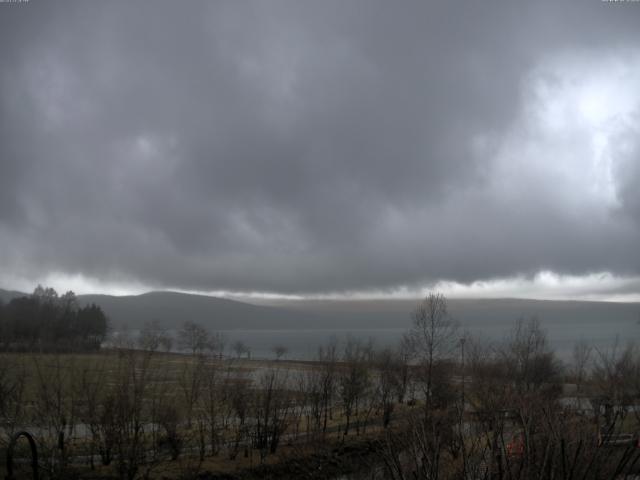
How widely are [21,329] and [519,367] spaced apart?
11130 cm

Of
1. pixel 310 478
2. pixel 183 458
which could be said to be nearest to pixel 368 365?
pixel 310 478

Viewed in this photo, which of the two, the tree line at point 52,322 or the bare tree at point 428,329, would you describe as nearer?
the bare tree at point 428,329

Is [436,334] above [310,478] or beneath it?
above

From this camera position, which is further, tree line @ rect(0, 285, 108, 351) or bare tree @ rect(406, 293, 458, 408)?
tree line @ rect(0, 285, 108, 351)

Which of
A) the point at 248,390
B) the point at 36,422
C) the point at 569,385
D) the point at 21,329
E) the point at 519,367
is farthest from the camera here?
the point at 21,329

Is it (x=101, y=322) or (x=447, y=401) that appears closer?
(x=447, y=401)

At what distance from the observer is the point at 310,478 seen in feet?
121

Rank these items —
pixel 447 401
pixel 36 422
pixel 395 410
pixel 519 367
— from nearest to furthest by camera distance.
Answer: pixel 36 422 < pixel 447 401 < pixel 395 410 < pixel 519 367

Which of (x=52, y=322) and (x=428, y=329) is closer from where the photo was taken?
(x=428, y=329)

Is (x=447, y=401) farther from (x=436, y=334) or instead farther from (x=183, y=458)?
(x=183, y=458)

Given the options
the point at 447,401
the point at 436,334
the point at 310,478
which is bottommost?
the point at 310,478

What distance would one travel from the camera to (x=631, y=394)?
49.8 metres

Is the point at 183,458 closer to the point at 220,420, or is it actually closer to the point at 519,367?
the point at 220,420

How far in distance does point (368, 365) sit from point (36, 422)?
39.2 m
